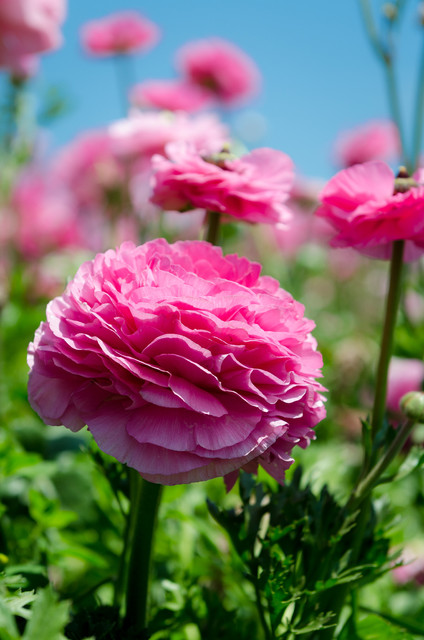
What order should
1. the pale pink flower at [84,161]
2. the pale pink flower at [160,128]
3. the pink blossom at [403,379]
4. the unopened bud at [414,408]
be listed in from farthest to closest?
1. the pale pink flower at [84,161]
2. the pink blossom at [403,379]
3. the pale pink flower at [160,128]
4. the unopened bud at [414,408]

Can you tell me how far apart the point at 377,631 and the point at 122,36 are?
2316 mm

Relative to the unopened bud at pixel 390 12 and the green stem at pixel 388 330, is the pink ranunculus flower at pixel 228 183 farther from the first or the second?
the unopened bud at pixel 390 12

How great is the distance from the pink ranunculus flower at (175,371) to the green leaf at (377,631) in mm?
221

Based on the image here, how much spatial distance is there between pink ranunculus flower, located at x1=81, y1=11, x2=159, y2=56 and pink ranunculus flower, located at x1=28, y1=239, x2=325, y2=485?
2.11 metres

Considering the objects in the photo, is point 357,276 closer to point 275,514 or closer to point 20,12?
point 20,12

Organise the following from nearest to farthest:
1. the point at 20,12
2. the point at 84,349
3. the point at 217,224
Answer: the point at 84,349 < the point at 217,224 < the point at 20,12

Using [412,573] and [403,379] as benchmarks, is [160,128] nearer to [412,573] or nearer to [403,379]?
[403,379]

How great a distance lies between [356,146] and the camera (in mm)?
3309

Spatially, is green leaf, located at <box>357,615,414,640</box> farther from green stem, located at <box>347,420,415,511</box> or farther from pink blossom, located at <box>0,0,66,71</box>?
pink blossom, located at <box>0,0,66,71</box>

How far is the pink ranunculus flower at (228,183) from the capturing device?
64cm

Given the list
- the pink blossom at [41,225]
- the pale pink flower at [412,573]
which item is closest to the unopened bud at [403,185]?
the pale pink flower at [412,573]

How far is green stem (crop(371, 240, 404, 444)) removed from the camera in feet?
2.02

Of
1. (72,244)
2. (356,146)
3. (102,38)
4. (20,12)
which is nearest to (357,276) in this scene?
(356,146)

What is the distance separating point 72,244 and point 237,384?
260cm
